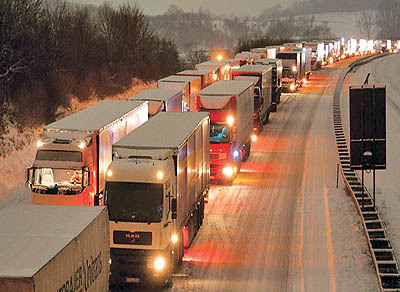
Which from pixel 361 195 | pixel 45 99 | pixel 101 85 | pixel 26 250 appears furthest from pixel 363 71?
pixel 26 250

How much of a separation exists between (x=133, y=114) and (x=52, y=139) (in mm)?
5092

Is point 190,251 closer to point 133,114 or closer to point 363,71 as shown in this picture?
point 133,114

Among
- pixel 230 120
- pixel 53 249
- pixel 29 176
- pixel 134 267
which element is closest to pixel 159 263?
pixel 134 267

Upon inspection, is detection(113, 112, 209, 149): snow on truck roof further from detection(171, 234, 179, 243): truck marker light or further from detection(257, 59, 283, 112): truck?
detection(257, 59, 283, 112): truck

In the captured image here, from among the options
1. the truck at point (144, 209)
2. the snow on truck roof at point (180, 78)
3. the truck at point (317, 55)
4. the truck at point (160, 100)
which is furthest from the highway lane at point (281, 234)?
the truck at point (317, 55)

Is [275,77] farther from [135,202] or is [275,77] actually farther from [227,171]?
[135,202]

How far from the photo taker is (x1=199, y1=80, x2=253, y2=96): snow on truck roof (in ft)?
103

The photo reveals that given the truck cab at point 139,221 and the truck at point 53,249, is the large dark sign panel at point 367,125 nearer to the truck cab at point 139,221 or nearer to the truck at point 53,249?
the truck cab at point 139,221

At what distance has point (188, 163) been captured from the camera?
68.2 ft

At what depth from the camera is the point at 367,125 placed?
81.5 ft

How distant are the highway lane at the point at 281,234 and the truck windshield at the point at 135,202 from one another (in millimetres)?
2580

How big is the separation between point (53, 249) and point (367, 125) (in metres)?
16.2

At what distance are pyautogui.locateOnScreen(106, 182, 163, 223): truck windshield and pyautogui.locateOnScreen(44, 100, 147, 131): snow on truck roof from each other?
4944mm

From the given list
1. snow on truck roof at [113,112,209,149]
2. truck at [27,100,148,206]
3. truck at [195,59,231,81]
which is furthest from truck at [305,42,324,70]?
truck at [27,100,148,206]
